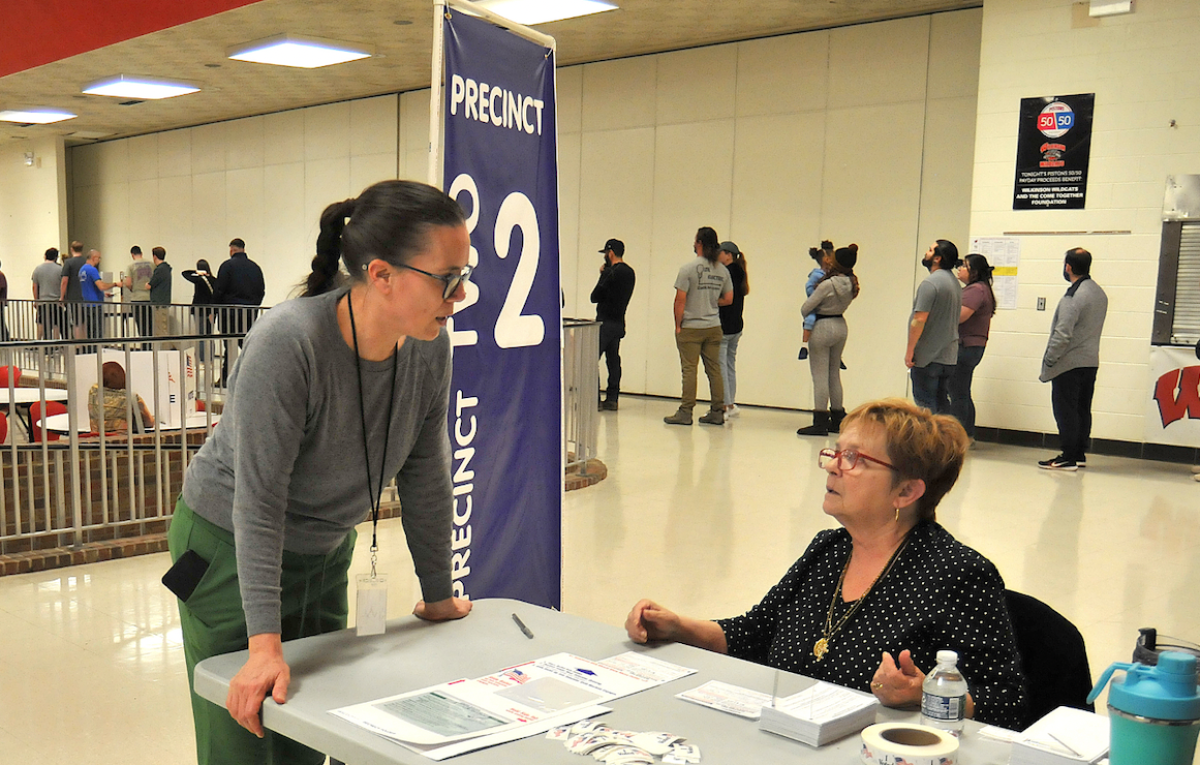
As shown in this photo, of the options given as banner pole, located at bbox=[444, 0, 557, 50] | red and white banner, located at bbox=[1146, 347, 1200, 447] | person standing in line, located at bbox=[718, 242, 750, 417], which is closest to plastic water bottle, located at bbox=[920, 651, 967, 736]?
banner pole, located at bbox=[444, 0, 557, 50]

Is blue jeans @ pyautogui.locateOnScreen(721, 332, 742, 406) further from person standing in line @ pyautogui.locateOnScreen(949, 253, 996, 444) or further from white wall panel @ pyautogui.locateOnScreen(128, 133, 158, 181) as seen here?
white wall panel @ pyautogui.locateOnScreen(128, 133, 158, 181)

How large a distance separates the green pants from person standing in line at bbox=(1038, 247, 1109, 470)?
6.79 m

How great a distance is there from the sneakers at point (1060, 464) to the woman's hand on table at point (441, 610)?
6594mm

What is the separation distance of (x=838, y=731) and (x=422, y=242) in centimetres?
94

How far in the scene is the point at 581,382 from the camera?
6.63m

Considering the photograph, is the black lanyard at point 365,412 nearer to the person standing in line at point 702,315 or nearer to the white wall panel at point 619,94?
the person standing in line at point 702,315

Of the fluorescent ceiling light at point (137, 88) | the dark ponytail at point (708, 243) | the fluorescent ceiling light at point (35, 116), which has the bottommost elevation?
the dark ponytail at point (708, 243)

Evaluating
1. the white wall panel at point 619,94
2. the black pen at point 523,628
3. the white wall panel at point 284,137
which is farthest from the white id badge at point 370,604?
the white wall panel at point 284,137

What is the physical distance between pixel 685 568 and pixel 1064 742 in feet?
11.4

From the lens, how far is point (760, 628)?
202cm

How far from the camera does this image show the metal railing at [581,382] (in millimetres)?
6488

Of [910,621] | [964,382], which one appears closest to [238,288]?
[964,382]

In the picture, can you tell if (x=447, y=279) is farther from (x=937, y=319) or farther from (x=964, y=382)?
(x=964, y=382)

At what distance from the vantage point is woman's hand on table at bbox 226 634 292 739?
1.45m
